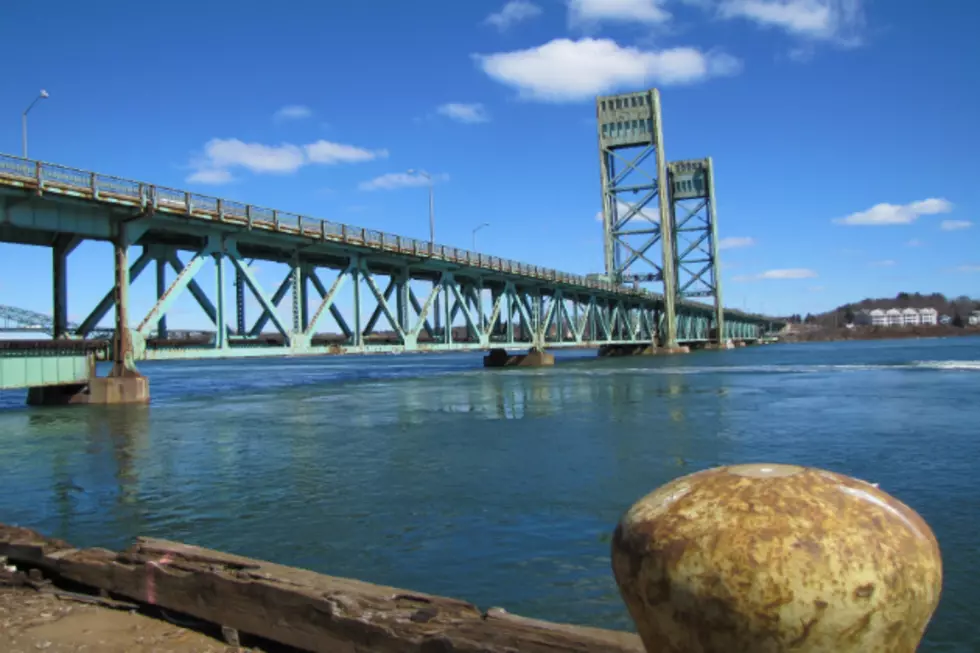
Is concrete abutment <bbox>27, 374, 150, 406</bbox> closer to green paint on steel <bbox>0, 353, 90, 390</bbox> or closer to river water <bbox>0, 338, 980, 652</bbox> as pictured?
green paint on steel <bbox>0, 353, 90, 390</bbox>

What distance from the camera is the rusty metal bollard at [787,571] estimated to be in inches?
112

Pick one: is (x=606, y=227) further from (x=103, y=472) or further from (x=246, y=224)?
(x=103, y=472)

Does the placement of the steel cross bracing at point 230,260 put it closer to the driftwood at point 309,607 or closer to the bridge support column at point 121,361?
the bridge support column at point 121,361

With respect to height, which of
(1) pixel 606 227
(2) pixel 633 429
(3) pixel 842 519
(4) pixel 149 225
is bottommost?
(2) pixel 633 429

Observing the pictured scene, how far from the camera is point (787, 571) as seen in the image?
2848mm

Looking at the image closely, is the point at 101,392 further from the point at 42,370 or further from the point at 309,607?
the point at 309,607

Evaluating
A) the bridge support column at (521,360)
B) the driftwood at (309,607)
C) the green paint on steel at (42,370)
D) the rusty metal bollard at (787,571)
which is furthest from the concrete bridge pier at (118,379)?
the bridge support column at (521,360)

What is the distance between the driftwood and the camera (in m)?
4.59

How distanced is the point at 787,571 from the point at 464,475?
12.1 metres

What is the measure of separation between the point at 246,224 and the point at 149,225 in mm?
4665

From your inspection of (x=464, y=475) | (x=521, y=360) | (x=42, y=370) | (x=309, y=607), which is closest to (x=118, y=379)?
(x=42, y=370)

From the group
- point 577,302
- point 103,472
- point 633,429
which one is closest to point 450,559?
point 103,472

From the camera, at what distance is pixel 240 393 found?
46.2 meters

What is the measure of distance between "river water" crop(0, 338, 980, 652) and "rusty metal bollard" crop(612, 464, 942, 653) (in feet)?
12.4
